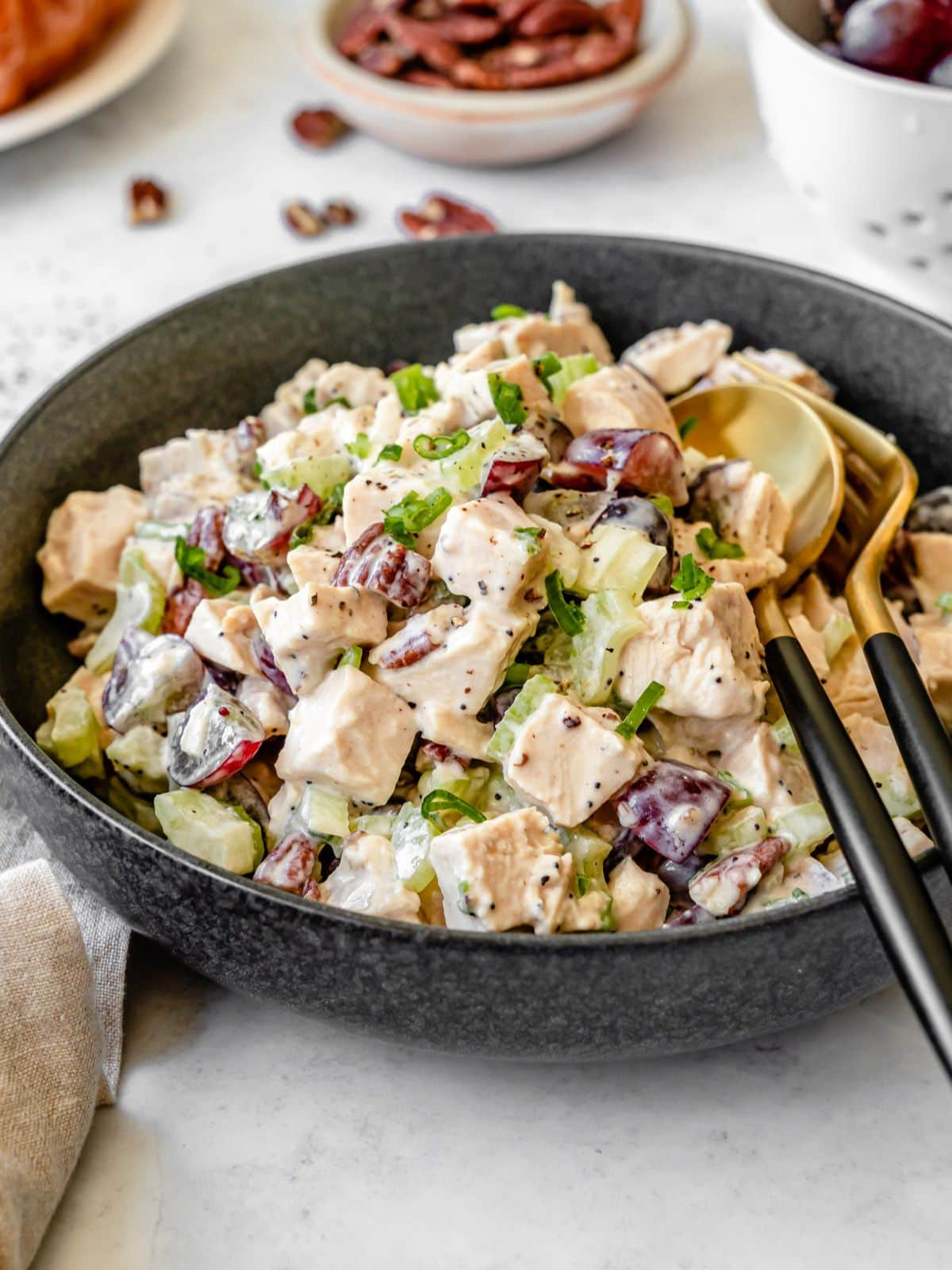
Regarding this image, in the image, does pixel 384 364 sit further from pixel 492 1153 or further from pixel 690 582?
pixel 492 1153

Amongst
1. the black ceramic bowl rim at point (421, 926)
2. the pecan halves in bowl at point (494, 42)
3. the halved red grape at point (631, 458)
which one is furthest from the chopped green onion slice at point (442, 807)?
Result: the pecan halves in bowl at point (494, 42)

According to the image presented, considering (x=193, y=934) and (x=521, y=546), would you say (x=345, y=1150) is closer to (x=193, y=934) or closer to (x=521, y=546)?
(x=193, y=934)

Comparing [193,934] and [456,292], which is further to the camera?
[456,292]

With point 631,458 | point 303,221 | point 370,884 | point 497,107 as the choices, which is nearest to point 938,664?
point 631,458

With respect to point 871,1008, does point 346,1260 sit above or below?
above

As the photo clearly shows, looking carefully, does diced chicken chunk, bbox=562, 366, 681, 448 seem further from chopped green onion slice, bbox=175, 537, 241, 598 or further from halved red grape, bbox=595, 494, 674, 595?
chopped green onion slice, bbox=175, 537, 241, 598

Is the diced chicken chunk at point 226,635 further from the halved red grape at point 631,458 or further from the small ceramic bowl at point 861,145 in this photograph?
the small ceramic bowl at point 861,145

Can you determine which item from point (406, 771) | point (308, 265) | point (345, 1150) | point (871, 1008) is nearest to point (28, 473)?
point (308, 265)

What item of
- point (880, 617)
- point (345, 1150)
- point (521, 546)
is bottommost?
point (345, 1150)
